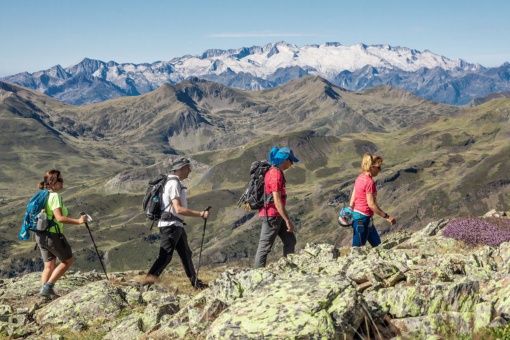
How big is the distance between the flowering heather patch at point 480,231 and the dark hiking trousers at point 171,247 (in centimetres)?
1188

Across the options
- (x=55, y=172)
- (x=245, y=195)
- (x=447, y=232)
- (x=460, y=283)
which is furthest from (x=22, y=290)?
(x=447, y=232)

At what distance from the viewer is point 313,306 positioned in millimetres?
7047

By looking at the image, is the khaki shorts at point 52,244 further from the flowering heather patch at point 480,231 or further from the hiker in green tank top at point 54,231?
the flowering heather patch at point 480,231

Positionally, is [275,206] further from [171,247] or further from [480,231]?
[480,231]

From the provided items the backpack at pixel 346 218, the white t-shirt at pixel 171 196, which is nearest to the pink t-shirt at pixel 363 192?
the backpack at pixel 346 218

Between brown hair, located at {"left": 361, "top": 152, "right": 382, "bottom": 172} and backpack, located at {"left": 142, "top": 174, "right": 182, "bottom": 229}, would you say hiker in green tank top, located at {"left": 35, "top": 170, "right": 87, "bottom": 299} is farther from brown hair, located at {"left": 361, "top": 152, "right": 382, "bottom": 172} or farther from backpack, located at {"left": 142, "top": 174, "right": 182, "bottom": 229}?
brown hair, located at {"left": 361, "top": 152, "right": 382, "bottom": 172}

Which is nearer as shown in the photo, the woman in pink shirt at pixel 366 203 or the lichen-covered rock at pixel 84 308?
the lichen-covered rock at pixel 84 308

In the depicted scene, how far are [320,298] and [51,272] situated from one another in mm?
11453

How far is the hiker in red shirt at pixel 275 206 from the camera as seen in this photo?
47.6ft

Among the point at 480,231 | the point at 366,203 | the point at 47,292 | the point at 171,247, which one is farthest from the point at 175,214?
the point at 480,231

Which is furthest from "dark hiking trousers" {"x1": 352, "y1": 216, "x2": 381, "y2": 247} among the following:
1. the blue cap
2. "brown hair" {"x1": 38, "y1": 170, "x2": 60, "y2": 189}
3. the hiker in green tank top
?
"brown hair" {"x1": 38, "y1": 170, "x2": 60, "y2": 189}

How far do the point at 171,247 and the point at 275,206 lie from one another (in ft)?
12.5

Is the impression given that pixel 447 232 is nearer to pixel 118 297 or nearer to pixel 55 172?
pixel 118 297

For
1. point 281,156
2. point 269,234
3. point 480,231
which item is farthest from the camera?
point 480,231
